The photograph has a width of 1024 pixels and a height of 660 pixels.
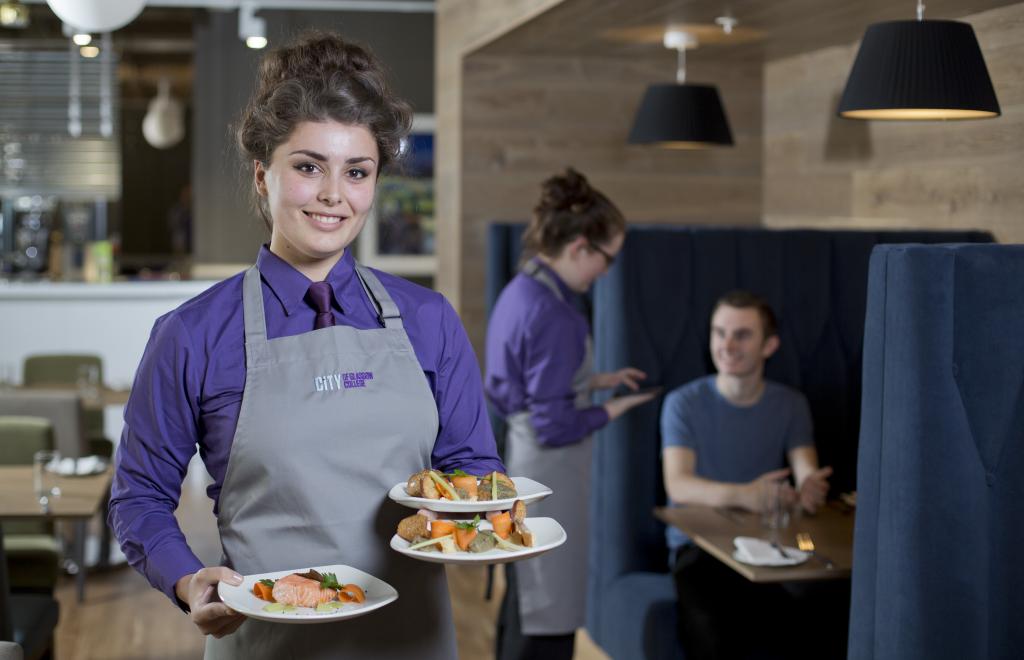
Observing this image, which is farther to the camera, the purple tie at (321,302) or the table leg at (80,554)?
the table leg at (80,554)

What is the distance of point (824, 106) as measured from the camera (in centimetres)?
463

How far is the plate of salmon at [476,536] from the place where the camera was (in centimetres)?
147

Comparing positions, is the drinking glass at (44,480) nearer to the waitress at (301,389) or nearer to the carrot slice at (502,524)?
the waitress at (301,389)

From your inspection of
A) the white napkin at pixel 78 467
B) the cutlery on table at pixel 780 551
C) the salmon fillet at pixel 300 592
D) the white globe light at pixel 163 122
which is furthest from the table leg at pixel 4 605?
the white globe light at pixel 163 122

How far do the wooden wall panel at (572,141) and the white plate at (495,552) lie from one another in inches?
146

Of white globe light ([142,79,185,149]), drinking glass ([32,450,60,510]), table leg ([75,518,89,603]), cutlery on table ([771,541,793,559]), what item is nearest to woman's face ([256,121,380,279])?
cutlery on table ([771,541,793,559])

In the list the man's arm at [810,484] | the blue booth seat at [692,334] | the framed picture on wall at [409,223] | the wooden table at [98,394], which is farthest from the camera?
the framed picture on wall at [409,223]

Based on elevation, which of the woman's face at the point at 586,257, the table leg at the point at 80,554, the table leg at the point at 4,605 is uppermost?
the woman's face at the point at 586,257

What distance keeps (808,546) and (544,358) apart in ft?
2.89

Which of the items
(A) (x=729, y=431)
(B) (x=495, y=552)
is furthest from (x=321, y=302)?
(A) (x=729, y=431)

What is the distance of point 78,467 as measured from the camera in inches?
147

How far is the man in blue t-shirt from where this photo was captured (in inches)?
125

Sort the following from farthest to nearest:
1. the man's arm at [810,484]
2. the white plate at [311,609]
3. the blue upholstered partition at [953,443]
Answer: the man's arm at [810,484] < the blue upholstered partition at [953,443] < the white plate at [311,609]

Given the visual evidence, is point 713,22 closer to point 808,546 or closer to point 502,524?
point 808,546
